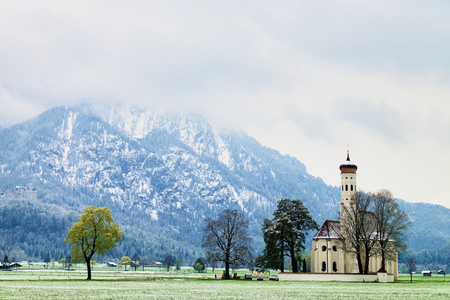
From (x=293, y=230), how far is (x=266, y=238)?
6.62m

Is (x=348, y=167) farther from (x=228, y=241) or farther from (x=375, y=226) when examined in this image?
(x=228, y=241)

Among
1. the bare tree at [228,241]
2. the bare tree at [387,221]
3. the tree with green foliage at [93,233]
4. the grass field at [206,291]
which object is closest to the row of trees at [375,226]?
the bare tree at [387,221]

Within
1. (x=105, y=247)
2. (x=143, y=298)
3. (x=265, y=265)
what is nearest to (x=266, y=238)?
(x=265, y=265)

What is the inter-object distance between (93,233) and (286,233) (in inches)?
1564

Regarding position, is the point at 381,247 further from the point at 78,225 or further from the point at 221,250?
the point at 78,225

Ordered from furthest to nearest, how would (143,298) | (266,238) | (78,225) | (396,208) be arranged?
(266,238), (396,208), (78,225), (143,298)

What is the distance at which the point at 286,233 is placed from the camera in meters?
126

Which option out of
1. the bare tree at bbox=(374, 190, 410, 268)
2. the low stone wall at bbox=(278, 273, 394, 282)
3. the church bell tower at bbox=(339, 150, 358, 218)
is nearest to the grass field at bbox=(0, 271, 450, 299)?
the low stone wall at bbox=(278, 273, 394, 282)

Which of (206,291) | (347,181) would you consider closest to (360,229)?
(347,181)

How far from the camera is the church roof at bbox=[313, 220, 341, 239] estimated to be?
130m

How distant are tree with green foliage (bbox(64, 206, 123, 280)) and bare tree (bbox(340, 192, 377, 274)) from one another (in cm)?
4288

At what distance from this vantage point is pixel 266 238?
5074 inches

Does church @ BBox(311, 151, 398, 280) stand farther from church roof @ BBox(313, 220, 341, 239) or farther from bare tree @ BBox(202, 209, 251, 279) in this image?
bare tree @ BBox(202, 209, 251, 279)

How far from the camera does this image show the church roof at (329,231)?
130000mm
